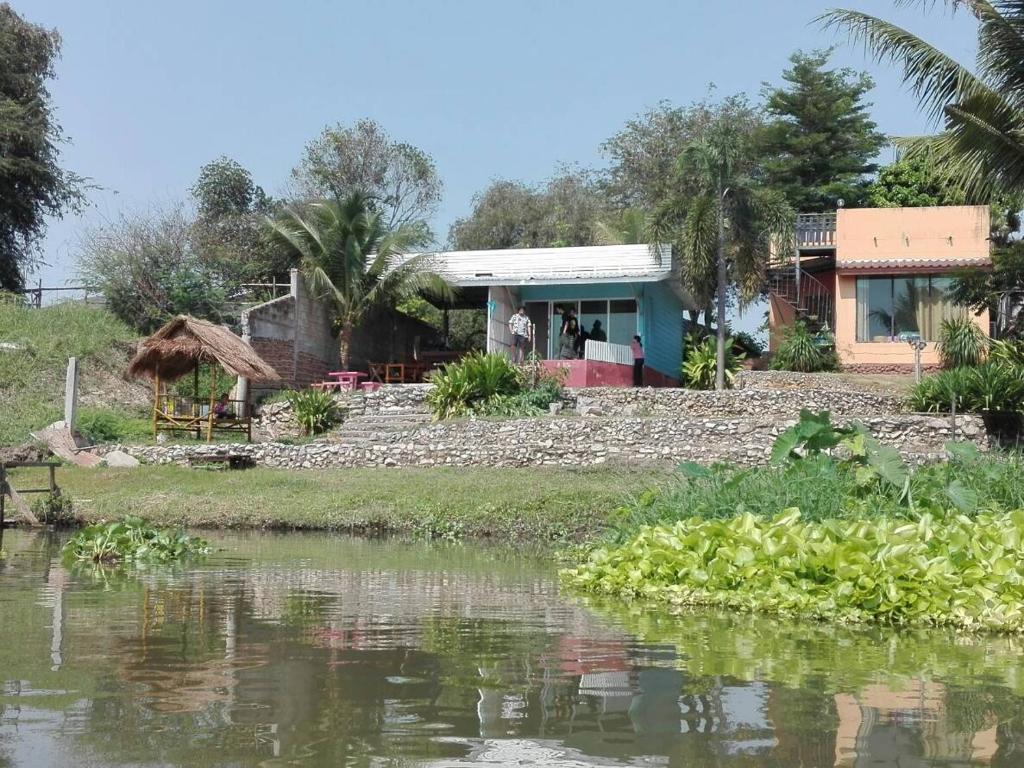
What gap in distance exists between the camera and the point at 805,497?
1208 cm

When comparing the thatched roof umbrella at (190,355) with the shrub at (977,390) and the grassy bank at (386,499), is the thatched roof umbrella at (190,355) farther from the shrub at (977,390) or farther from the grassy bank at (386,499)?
the shrub at (977,390)

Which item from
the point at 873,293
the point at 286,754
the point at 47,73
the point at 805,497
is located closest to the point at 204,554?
the point at 805,497

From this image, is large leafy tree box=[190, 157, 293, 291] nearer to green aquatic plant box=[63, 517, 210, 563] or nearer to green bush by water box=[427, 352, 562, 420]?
green bush by water box=[427, 352, 562, 420]

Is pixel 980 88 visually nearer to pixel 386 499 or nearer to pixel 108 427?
pixel 386 499

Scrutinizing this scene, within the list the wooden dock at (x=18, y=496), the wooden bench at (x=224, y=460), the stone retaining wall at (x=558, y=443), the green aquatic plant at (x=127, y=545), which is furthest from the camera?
the wooden bench at (x=224, y=460)

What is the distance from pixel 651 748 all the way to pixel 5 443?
905 inches

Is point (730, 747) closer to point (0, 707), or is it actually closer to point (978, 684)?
point (978, 684)

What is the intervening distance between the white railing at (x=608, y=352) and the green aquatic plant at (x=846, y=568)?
1957 centimetres

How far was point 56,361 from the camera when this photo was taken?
32.8 metres

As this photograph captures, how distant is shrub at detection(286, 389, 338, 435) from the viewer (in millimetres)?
28734

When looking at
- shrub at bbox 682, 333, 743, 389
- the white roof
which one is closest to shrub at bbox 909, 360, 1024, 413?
shrub at bbox 682, 333, 743, 389

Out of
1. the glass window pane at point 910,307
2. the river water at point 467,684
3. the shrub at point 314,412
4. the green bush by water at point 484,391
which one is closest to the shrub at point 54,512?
the river water at point 467,684

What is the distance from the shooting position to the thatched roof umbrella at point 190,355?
2617 cm

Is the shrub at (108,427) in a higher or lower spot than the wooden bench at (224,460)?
higher
